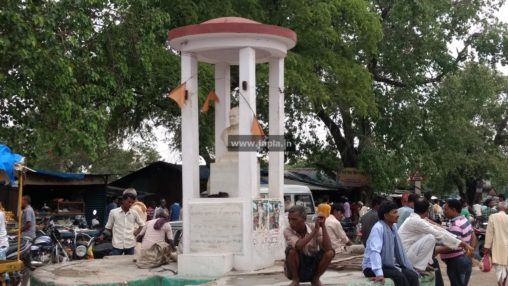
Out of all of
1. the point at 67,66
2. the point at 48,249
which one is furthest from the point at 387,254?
the point at 48,249

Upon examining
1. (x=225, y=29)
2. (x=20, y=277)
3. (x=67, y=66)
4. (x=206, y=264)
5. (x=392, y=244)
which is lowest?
(x=20, y=277)

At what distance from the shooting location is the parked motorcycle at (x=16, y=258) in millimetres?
9653

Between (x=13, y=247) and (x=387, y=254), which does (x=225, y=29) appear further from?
(x=13, y=247)

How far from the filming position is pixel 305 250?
7.10 metres

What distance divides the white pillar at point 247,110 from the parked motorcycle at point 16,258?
3560mm

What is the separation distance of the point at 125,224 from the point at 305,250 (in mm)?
5100

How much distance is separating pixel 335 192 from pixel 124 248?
1816 centimetres

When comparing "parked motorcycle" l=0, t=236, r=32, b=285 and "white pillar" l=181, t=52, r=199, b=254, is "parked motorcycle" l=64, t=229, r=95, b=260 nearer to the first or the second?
"parked motorcycle" l=0, t=236, r=32, b=285

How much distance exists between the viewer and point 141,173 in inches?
1010

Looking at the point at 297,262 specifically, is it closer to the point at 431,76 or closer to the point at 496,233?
the point at 496,233

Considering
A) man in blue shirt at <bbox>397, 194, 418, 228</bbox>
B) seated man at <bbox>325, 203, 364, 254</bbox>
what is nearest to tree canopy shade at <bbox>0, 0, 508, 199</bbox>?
seated man at <bbox>325, 203, 364, 254</bbox>

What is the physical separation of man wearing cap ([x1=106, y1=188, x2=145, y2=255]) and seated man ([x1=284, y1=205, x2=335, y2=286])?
467 cm

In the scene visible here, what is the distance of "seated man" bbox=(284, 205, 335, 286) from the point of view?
702 centimetres

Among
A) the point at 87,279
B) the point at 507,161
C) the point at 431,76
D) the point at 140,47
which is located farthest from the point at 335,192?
the point at 87,279
